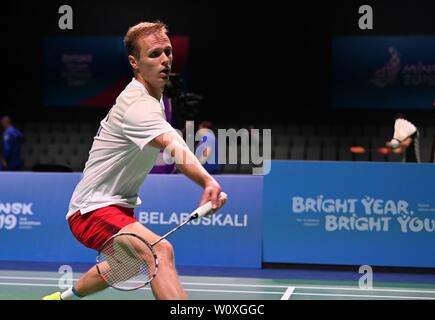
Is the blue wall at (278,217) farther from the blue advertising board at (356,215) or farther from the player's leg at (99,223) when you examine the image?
the player's leg at (99,223)

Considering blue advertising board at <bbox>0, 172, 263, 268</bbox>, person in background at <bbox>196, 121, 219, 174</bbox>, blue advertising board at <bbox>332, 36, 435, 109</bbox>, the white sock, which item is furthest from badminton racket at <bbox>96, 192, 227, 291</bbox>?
blue advertising board at <bbox>332, 36, 435, 109</bbox>

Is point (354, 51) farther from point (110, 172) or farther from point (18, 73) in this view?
point (110, 172)

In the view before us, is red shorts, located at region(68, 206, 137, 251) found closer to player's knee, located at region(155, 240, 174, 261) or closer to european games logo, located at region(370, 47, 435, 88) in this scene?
player's knee, located at region(155, 240, 174, 261)

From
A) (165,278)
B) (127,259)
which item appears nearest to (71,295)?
(127,259)

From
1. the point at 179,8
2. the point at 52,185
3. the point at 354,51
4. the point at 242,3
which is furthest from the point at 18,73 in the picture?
the point at 52,185

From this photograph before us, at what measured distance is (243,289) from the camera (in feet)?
22.4

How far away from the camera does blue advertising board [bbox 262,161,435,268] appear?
7734 millimetres

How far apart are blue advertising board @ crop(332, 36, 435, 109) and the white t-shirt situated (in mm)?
10741

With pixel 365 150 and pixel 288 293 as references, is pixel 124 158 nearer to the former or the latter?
pixel 288 293

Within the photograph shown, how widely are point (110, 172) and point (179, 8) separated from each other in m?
11.3

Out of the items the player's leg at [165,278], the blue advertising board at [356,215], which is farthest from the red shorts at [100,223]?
the blue advertising board at [356,215]

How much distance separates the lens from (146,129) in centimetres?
362

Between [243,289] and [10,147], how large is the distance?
7797 millimetres

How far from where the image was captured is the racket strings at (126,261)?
3.67 m
